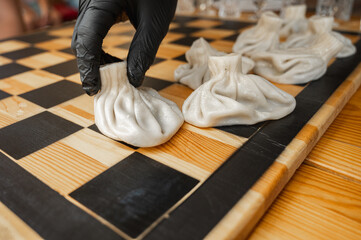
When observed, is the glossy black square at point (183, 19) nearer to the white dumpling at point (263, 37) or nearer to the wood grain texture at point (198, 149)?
the white dumpling at point (263, 37)

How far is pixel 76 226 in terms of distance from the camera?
1.74ft

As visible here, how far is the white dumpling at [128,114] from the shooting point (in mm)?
742

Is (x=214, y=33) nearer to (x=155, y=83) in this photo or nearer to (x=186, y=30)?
(x=186, y=30)

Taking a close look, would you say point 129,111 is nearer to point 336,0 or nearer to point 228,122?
point 228,122

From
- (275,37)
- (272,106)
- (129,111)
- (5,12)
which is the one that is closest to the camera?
(129,111)

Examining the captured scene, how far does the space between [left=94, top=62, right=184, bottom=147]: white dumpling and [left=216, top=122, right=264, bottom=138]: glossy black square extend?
13 centimetres

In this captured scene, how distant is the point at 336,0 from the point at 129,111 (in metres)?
2.30

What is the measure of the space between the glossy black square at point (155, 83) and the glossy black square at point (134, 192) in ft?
1.62

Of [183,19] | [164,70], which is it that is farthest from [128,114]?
[183,19]

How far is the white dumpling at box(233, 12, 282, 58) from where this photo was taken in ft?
4.48

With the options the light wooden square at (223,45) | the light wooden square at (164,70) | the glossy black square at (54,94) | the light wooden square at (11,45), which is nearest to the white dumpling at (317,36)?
the light wooden square at (223,45)

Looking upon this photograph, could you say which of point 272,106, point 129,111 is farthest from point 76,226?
point 272,106

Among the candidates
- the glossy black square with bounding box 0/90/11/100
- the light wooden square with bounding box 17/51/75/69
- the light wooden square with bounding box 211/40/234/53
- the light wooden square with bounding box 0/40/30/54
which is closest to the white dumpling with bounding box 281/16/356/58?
the light wooden square with bounding box 211/40/234/53

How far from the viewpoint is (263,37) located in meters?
1.40
